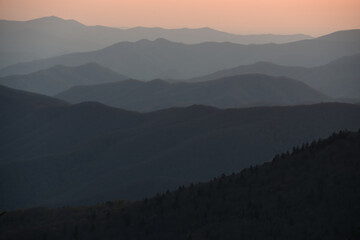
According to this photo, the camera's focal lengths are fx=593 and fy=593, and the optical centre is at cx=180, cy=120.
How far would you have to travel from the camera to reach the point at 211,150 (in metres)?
92.7

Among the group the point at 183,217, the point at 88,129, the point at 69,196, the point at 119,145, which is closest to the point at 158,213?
the point at 183,217

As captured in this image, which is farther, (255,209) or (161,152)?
(161,152)

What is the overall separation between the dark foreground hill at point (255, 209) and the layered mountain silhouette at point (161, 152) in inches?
1409

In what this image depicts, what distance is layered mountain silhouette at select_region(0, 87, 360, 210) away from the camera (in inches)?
3447

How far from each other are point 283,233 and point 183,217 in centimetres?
786

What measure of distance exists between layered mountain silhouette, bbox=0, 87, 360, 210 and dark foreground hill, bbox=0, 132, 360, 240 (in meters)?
35.8

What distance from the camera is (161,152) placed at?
326 ft

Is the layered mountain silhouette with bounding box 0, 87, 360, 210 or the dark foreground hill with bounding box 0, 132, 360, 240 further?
the layered mountain silhouette with bounding box 0, 87, 360, 210

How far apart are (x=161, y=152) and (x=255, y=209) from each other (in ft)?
206

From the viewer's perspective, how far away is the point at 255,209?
3700cm

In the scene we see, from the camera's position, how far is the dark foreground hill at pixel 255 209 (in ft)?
111

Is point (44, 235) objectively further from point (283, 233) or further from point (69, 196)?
point (69, 196)

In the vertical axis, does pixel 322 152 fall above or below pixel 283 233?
above

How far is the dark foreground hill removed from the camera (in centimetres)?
3384
